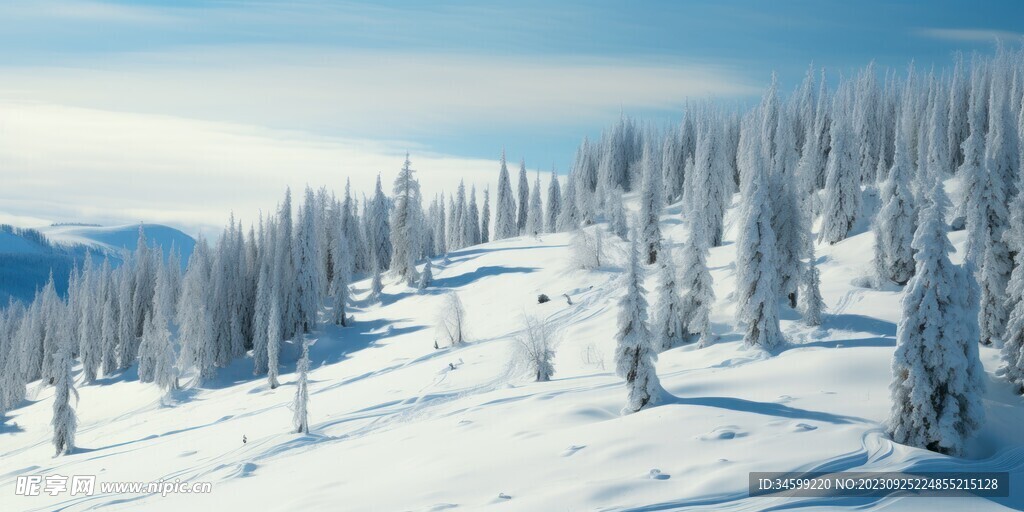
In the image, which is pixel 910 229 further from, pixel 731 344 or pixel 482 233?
pixel 482 233

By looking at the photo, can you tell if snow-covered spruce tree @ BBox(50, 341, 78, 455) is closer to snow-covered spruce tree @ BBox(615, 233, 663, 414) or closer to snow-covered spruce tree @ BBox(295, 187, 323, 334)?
snow-covered spruce tree @ BBox(295, 187, 323, 334)

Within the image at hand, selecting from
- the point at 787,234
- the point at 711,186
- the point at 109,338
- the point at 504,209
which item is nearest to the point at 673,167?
the point at 504,209

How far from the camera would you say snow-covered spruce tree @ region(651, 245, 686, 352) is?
4559cm

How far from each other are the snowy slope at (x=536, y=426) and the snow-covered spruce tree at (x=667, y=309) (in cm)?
141

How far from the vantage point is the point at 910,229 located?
47281mm

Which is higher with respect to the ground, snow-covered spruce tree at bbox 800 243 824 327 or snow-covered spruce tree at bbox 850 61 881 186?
snow-covered spruce tree at bbox 850 61 881 186

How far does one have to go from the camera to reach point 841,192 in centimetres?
6241

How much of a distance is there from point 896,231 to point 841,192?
1575 cm

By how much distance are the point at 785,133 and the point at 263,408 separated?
6366 centimetres

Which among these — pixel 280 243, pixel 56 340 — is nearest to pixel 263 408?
pixel 280 243

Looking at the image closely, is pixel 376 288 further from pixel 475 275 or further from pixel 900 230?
pixel 900 230

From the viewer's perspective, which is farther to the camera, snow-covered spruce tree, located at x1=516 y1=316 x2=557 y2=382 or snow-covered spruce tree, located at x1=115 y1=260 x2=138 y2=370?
snow-covered spruce tree, located at x1=115 y1=260 x2=138 y2=370

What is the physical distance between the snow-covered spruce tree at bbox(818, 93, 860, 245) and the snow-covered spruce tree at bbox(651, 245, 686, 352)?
2398 centimetres

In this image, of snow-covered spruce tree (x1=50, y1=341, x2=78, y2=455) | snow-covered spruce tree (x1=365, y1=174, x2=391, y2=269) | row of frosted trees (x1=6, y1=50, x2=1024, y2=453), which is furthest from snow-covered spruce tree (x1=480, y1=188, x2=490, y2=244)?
snow-covered spruce tree (x1=50, y1=341, x2=78, y2=455)
